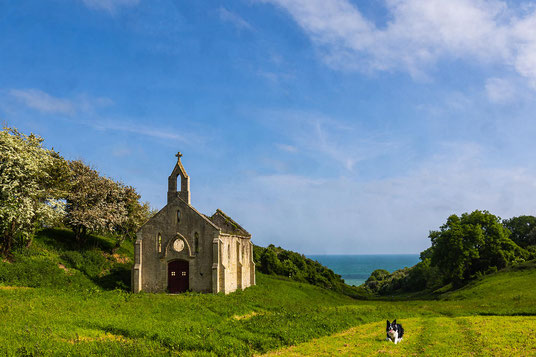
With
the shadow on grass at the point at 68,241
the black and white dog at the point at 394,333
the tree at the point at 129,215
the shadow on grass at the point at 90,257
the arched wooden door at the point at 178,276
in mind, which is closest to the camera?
the black and white dog at the point at 394,333

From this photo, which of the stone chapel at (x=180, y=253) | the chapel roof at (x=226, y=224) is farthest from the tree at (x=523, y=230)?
the stone chapel at (x=180, y=253)

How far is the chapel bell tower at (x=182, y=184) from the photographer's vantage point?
38.3 m

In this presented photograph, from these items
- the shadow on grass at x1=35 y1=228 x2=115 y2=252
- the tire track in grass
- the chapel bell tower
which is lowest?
the tire track in grass

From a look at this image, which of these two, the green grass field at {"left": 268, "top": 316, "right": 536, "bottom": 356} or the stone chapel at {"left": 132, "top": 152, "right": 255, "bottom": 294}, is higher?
the stone chapel at {"left": 132, "top": 152, "right": 255, "bottom": 294}

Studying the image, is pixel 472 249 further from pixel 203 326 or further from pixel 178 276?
pixel 203 326

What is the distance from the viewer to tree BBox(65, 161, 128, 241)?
42.2 metres

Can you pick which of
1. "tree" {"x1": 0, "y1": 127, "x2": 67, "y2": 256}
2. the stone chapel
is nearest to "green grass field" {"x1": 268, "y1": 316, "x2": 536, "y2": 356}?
the stone chapel

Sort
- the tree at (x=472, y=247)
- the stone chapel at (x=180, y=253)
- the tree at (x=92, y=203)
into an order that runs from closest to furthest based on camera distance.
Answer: the stone chapel at (x=180, y=253)
the tree at (x=92, y=203)
the tree at (x=472, y=247)

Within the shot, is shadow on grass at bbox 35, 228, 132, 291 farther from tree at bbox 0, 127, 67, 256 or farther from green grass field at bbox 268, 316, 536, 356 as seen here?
green grass field at bbox 268, 316, 536, 356

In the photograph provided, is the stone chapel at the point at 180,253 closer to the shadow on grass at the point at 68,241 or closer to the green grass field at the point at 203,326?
the green grass field at the point at 203,326

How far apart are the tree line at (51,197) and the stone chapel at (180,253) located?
8970mm

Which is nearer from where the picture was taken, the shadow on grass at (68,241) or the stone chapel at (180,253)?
the stone chapel at (180,253)

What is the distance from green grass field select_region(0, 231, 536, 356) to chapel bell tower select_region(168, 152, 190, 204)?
1015 centimetres

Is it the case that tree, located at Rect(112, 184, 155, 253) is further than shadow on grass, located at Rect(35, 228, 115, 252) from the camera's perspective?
Yes
